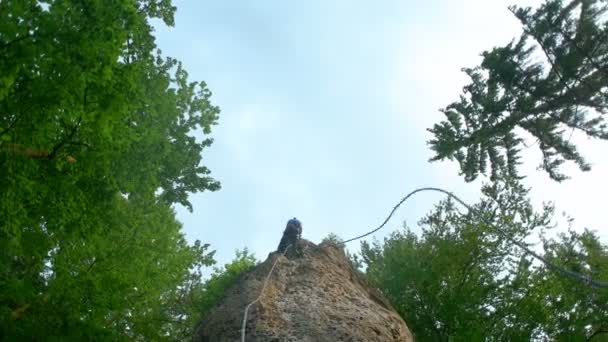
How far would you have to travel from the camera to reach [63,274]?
8.48 metres

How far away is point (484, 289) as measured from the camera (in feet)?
65.7

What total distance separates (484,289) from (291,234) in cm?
1195

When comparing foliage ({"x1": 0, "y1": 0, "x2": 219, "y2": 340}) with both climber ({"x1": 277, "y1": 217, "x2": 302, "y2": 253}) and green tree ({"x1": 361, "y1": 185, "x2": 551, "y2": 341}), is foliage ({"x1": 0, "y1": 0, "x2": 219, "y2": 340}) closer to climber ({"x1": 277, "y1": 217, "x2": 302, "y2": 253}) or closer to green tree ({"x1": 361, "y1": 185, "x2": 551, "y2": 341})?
climber ({"x1": 277, "y1": 217, "x2": 302, "y2": 253})

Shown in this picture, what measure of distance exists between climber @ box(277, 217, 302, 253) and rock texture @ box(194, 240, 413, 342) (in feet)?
0.98

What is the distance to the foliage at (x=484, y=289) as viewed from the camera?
19.1 meters

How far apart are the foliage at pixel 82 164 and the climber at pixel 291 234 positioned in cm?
237

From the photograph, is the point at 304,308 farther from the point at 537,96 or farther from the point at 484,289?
the point at 484,289

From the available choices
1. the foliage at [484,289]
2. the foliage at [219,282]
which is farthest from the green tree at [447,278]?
the foliage at [219,282]

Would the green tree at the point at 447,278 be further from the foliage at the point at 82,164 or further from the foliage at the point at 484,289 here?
the foliage at the point at 82,164

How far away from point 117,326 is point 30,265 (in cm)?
194

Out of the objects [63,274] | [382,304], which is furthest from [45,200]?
[382,304]

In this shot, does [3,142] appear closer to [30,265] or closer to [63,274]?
[63,274]

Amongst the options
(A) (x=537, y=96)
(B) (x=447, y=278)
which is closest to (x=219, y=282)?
(B) (x=447, y=278)

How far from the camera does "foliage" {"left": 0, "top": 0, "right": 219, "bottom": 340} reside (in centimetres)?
657
